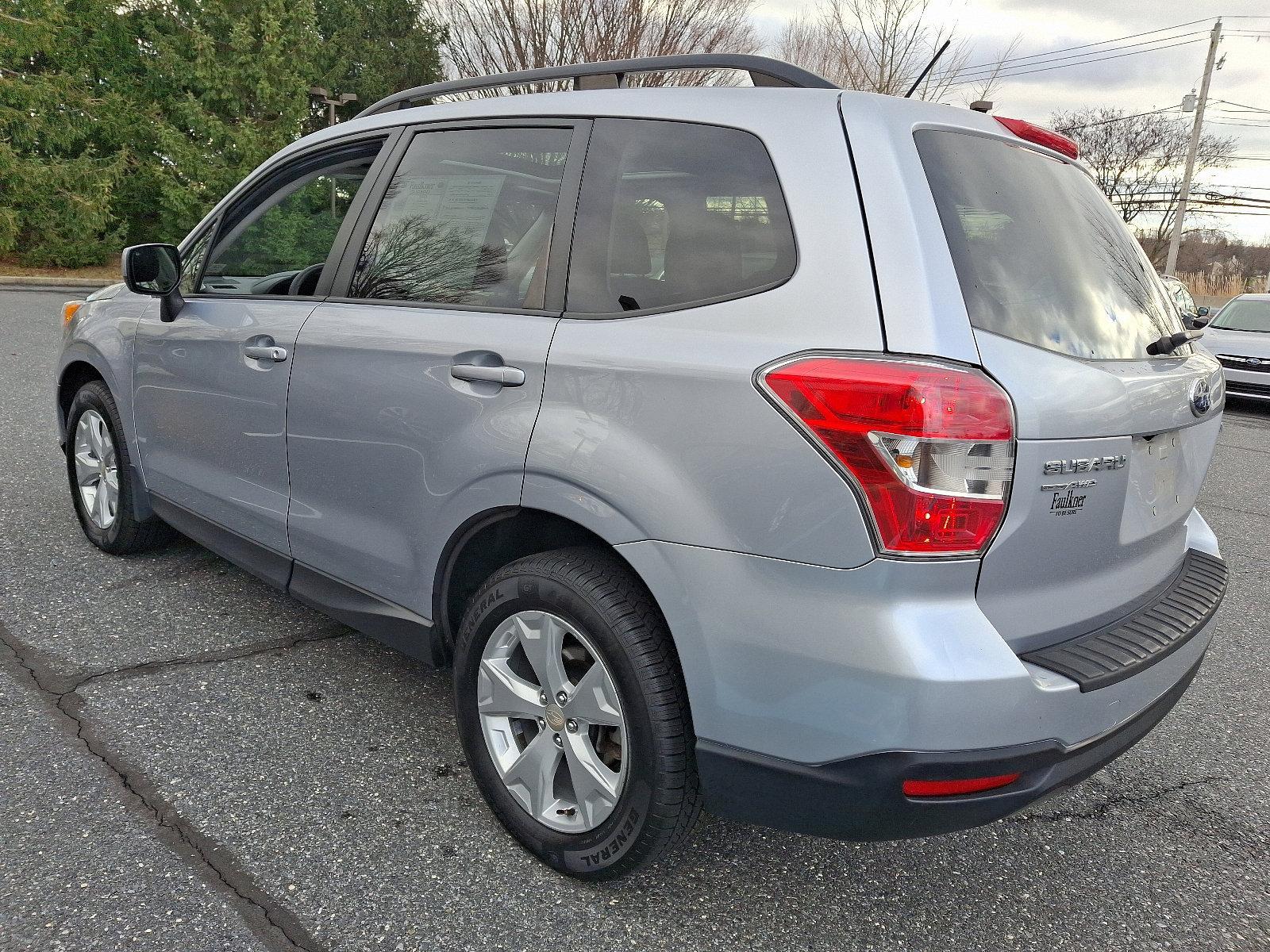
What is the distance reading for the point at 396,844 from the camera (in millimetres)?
2385

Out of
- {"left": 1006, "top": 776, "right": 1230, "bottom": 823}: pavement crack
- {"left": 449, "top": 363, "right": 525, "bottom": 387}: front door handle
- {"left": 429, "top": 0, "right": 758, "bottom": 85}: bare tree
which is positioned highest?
{"left": 429, "top": 0, "right": 758, "bottom": 85}: bare tree

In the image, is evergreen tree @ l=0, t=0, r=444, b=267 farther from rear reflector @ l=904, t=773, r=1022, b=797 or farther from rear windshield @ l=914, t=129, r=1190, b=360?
rear reflector @ l=904, t=773, r=1022, b=797

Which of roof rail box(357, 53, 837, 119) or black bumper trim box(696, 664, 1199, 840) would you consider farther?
roof rail box(357, 53, 837, 119)

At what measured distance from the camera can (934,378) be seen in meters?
1.71

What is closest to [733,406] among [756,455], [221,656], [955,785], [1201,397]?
[756,455]

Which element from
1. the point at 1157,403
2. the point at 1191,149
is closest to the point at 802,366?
the point at 1157,403

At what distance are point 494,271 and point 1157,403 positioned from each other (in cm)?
161

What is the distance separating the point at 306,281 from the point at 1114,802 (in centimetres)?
298

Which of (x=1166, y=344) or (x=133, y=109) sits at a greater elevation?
(x=133, y=109)

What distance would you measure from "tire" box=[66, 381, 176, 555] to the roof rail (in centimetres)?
185

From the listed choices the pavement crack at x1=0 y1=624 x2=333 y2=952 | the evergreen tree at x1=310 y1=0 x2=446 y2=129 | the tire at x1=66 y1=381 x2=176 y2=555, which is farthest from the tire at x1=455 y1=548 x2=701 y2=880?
the evergreen tree at x1=310 y1=0 x2=446 y2=129

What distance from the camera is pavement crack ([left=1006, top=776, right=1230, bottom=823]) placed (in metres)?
2.68

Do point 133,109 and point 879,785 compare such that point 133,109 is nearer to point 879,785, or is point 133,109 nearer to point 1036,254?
point 1036,254

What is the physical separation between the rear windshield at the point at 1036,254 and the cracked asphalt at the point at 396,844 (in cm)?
134
